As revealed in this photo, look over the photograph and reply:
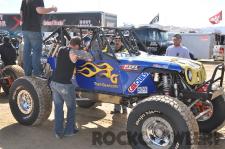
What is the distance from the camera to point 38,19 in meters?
7.11

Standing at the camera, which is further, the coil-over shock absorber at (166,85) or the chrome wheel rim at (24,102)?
the chrome wheel rim at (24,102)

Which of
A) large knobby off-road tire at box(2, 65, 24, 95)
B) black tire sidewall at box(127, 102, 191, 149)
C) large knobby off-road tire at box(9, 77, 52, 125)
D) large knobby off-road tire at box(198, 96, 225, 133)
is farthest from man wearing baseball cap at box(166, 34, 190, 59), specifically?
large knobby off-road tire at box(2, 65, 24, 95)

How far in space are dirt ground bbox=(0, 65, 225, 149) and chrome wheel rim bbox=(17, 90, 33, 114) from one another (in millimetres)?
297

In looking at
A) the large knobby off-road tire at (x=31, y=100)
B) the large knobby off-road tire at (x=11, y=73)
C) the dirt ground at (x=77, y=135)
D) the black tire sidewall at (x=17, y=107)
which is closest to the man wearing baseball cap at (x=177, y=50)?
the dirt ground at (x=77, y=135)

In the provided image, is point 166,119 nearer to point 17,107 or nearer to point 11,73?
point 17,107

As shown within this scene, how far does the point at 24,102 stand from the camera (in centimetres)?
702

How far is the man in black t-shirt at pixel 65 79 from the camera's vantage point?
591 centimetres

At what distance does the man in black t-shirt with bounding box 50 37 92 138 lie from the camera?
5906mm

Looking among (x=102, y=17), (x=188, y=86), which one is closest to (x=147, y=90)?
(x=188, y=86)

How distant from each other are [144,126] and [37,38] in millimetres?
2827

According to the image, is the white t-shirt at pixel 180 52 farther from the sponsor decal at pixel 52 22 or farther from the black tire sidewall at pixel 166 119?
the sponsor decal at pixel 52 22

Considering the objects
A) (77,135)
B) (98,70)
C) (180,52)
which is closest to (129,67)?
(98,70)

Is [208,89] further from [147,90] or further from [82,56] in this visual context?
[82,56]

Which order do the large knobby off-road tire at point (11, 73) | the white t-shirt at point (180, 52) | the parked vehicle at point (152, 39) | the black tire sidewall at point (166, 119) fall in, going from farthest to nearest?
the parked vehicle at point (152, 39)
the large knobby off-road tire at point (11, 73)
the white t-shirt at point (180, 52)
the black tire sidewall at point (166, 119)
